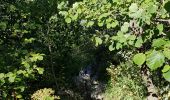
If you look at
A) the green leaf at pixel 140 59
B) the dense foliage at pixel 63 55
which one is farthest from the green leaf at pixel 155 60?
the dense foliage at pixel 63 55

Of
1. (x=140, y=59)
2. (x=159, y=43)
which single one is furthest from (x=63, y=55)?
(x=159, y=43)

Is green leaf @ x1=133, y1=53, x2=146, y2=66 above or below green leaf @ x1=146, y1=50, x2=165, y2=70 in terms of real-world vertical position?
above

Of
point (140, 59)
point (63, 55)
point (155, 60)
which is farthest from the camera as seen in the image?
point (63, 55)

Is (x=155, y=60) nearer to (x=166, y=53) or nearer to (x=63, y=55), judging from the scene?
(x=166, y=53)

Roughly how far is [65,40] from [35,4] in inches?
110

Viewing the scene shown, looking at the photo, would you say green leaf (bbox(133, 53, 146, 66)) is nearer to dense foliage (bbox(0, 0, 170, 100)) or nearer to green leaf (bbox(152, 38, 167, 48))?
green leaf (bbox(152, 38, 167, 48))

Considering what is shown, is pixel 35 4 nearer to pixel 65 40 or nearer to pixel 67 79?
pixel 65 40

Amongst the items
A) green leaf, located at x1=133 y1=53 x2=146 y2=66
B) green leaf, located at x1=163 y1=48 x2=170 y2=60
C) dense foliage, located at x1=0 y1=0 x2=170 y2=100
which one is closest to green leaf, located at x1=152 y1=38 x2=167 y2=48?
green leaf, located at x1=163 y1=48 x2=170 y2=60

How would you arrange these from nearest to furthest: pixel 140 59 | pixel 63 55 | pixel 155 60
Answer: pixel 155 60 < pixel 140 59 < pixel 63 55

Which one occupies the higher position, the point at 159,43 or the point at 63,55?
the point at 63,55

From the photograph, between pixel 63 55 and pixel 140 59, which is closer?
pixel 140 59

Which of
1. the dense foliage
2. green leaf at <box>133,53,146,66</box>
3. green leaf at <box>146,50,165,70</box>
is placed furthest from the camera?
the dense foliage

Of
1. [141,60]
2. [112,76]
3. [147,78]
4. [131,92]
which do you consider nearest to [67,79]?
[112,76]

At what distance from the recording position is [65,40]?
1850 centimetres
